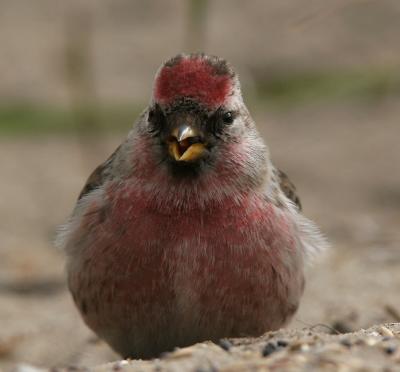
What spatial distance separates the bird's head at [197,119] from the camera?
5430 mm

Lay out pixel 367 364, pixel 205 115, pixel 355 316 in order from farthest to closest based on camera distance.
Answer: pixel 355 316
pixel 205 115
pixel 367 364

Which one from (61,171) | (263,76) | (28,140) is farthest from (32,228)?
(263,76)

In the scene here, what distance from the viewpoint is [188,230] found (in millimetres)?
5496

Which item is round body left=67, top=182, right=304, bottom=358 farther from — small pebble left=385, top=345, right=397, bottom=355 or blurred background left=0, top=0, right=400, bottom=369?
small pebble left=385, top=345, right=397, bottom=355

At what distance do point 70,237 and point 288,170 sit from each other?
528 centimetres

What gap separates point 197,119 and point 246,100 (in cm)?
385

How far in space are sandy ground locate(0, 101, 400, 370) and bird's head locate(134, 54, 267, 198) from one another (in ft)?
3.26

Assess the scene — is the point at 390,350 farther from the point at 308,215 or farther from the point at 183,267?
the point at 308,215

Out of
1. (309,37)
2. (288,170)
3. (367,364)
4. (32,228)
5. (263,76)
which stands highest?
(309,37)

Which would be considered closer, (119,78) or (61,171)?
(61,171)

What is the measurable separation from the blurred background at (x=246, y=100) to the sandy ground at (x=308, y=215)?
0.02 meters

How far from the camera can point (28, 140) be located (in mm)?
11969

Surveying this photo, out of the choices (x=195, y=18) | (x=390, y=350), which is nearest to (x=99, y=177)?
(x=390, y=350)

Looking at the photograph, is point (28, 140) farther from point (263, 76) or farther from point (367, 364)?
point (367, 364)
